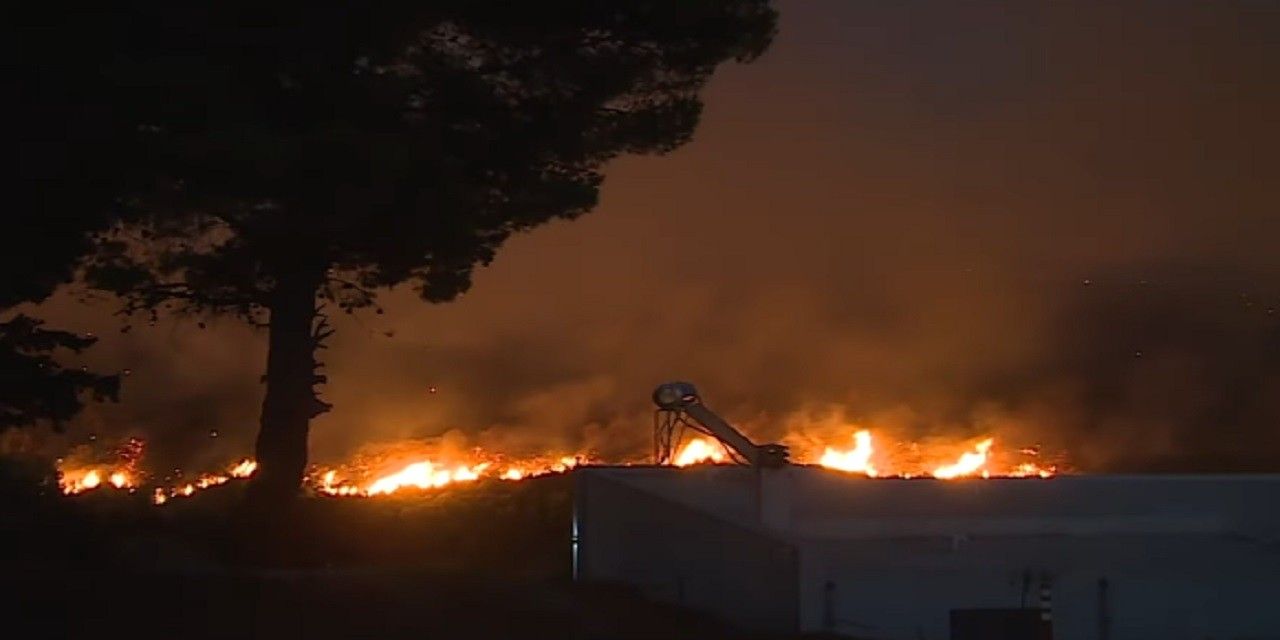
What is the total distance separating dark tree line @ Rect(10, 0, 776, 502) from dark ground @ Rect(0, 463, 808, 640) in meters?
1.69

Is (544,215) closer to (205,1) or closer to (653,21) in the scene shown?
(653,21)

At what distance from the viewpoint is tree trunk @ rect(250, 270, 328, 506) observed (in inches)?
959

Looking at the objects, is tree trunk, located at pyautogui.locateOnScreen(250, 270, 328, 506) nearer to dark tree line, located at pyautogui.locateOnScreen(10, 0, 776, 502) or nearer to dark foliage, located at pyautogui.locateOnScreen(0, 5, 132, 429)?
dark tree line, located at pyautogui.locateOnScreen(10, 0, 776, 502)

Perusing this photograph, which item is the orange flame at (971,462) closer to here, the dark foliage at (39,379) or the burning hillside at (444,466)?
the burning hillside at (444,466)

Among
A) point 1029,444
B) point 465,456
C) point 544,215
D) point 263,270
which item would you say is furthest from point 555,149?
point 1029,444

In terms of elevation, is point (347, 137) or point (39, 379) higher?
point (347, 137)

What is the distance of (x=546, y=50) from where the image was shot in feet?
74.9

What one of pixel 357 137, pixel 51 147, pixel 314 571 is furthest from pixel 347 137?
pixel 314 571

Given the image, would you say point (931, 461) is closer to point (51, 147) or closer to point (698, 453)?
point (698, 453)

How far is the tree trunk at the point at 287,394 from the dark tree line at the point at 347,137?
0.09ft

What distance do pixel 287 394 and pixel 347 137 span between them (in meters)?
6.28

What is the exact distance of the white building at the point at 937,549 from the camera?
20547mm

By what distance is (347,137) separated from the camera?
754 inches

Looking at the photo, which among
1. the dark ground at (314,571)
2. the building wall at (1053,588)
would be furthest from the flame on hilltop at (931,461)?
the building wall at (1053,588)
